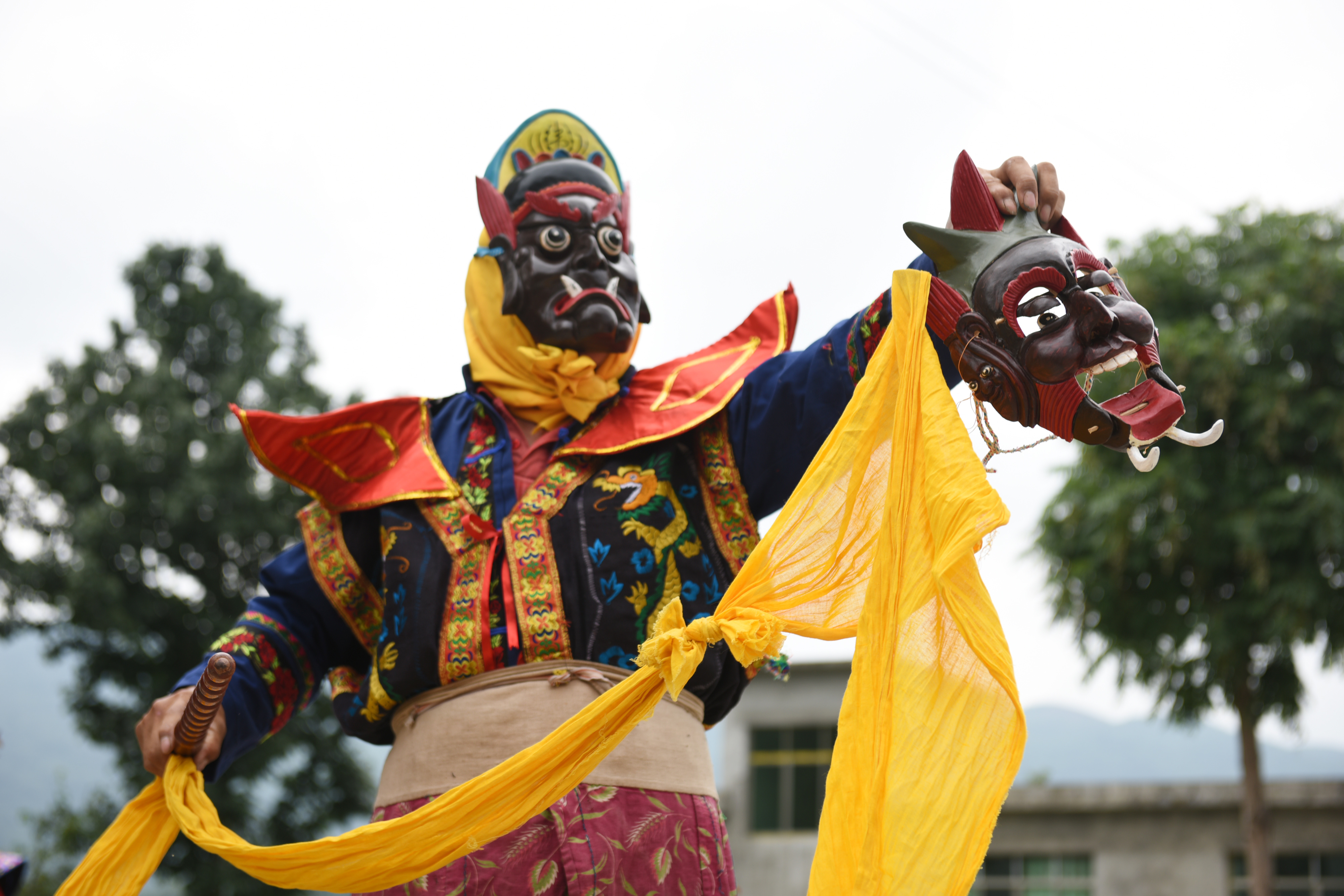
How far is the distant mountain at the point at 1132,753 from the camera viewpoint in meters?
144

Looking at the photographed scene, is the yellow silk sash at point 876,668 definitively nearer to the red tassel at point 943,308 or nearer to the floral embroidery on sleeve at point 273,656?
the red tassel at point 943,308

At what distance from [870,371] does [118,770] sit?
12.9m

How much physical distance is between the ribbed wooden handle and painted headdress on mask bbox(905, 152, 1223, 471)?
1461 mm

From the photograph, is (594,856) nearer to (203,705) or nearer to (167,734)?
(203,705)

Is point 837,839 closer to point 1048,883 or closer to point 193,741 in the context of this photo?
point 193,741

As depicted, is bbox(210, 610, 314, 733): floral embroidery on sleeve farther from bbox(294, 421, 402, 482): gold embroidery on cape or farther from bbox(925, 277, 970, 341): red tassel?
bbox(925, 277, 970, 341): red tassel

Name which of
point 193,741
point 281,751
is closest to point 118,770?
point 281,751

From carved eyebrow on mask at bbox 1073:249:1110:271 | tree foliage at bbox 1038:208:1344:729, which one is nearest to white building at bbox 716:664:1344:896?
tree foliage at bbox 1038:208:1344:729

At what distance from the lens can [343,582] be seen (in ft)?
8.43

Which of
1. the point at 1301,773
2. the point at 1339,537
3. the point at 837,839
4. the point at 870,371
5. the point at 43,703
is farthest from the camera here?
the point at 43,703

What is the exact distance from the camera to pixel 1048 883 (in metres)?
13.9

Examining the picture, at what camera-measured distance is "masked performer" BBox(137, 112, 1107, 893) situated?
2.11 m

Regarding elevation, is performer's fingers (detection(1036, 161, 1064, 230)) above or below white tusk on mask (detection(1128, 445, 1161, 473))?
above

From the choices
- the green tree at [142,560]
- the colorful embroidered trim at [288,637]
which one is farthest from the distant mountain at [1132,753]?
the colorful embroidered trim at [288,637]
